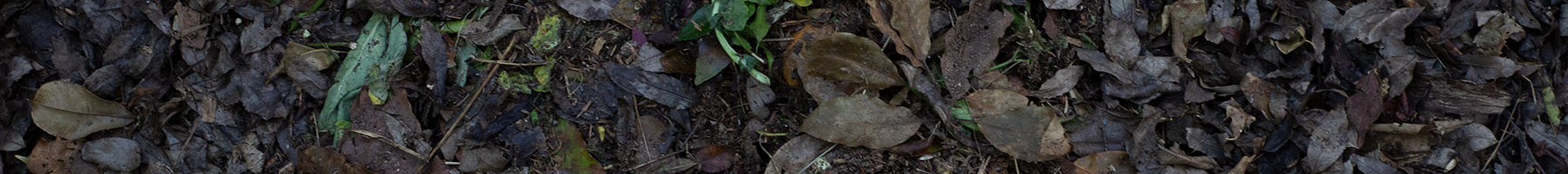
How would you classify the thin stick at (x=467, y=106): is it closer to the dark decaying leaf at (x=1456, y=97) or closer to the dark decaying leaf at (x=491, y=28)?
the dark decaying leaf at (x=491, y=28)

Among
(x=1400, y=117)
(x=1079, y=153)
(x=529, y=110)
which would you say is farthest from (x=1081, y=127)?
(x=529, y=110)

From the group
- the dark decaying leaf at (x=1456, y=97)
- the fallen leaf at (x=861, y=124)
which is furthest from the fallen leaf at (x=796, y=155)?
the dark decaying leaf at (x=1456, y=97)

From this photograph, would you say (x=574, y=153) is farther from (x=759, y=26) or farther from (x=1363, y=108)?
(x=1363, y=108)

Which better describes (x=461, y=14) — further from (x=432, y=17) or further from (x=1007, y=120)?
(x=1007, y=120)

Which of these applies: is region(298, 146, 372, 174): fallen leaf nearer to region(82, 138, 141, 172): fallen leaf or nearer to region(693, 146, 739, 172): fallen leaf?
region(82, 138, 141, 172): fallen leaf

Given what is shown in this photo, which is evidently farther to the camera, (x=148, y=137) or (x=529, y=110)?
(x=148, y=137)

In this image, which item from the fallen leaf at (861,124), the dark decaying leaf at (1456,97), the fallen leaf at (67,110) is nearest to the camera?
the fallen leaf at (861,124)

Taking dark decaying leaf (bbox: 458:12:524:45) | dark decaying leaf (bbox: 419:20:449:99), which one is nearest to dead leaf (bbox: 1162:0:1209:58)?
dark decaying leaf (bbox: 458:12:524:45)
